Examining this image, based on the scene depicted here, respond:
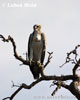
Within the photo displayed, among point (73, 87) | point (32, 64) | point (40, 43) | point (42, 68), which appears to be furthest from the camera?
point (40, 43)

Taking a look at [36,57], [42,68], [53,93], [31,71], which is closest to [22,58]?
[42,68]

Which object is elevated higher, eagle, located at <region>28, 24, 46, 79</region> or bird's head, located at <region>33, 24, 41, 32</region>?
bird's head, located at <region>33, 24, 41, 32</region>

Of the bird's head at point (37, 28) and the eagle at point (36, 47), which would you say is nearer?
the eagle at point (36, 47)

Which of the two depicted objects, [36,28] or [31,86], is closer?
[31,86]

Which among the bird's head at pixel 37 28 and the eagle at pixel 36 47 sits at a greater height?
the bird's head at pixel 37 28

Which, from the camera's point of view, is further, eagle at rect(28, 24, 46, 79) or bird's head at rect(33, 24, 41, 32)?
bird's head at rect(33, 24, 41, 32)

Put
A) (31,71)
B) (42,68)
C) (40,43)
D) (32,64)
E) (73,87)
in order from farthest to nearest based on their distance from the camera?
(40,43), (31,71), (32,64), (42,68), (73,87)

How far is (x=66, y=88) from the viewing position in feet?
35.6

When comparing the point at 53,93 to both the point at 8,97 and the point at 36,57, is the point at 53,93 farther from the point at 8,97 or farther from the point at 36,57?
the point at 36,57

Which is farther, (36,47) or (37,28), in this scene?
(37,28)

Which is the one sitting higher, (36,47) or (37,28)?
(37,28)

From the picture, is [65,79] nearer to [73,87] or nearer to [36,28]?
[73,87]

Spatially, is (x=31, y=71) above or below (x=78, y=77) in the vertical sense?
below

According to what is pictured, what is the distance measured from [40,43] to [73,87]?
458 centimetres
